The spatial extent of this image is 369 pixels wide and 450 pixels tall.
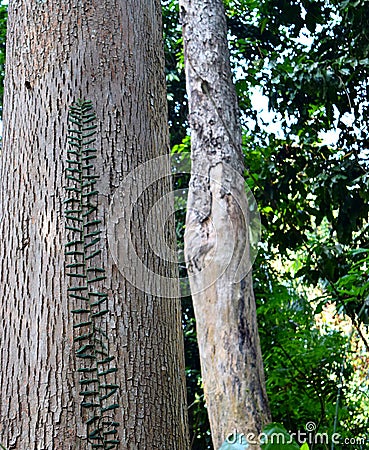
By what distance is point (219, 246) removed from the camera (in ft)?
6.84

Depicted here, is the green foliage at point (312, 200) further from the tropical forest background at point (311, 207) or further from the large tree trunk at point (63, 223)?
the large tree trunk at point (63, 223)

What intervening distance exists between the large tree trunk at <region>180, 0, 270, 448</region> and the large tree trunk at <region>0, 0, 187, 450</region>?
0.57m

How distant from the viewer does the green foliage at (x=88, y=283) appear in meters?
1.14

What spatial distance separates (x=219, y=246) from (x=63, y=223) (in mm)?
906

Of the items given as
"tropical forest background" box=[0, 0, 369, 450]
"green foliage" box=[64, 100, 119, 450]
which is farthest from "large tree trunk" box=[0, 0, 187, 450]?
"tropical forest background" box=[0, 0, 369, 450]

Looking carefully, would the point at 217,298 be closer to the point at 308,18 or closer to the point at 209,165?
the point at 209,165

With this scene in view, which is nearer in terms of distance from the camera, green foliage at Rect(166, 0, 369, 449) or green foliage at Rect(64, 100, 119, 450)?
green foliage at Rect(64, 100, 119, 450)

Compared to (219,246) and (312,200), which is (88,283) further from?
(312,200)

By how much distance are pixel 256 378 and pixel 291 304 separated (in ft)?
9.34

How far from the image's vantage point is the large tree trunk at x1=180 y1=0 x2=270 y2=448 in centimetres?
189

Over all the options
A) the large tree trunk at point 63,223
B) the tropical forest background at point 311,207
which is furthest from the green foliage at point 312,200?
the large tree trunk at point 63,223

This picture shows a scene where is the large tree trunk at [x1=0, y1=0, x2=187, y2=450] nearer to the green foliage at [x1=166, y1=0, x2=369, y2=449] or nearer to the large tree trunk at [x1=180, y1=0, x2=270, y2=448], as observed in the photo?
the large tree trunk at [x1=180, y1=0, x2=270, y2=448]

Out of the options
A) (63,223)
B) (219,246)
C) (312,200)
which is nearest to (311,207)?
(312,200)

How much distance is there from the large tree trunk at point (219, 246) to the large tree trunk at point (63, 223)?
57 cm
